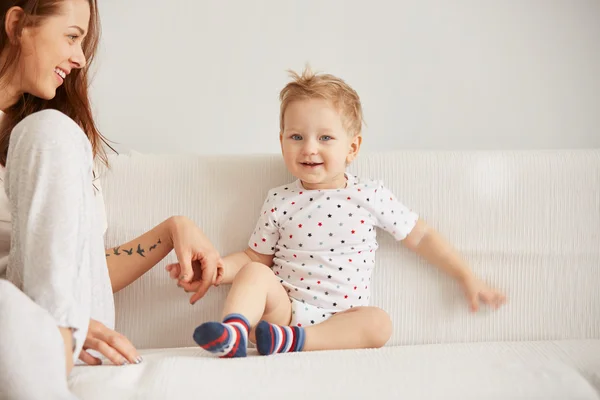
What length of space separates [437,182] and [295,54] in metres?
0.57

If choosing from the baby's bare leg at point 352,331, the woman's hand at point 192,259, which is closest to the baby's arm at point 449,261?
the baby's bare leg at point 352,331

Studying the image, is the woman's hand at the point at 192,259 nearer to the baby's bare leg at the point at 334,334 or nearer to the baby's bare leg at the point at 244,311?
the baby's bare leg at the point at 244,311

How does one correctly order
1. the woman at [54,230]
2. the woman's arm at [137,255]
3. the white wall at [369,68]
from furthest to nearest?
the white wall at [369,68]
the woman's arm at [137,255]
the woman at [54,230]

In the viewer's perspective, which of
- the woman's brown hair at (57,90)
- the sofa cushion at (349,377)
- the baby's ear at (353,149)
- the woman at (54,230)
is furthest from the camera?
the baby's ear at (353,149)

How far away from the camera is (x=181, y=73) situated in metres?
1.84

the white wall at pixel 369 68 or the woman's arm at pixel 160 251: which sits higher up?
the white wall at pixel 369 68

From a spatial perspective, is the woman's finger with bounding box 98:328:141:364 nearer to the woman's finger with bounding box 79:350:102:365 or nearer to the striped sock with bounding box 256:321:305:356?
the woman's finger with bounding box 79:350:102:365

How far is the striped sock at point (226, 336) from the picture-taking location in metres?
1.13

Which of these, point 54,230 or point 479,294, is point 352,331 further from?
point 54,230

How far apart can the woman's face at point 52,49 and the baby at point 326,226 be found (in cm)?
45

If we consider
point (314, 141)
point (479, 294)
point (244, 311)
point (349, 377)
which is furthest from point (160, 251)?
point (479, 294)

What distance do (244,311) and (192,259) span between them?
0.17 m

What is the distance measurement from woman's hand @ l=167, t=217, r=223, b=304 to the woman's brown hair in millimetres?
269

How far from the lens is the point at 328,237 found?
147 centimetres
